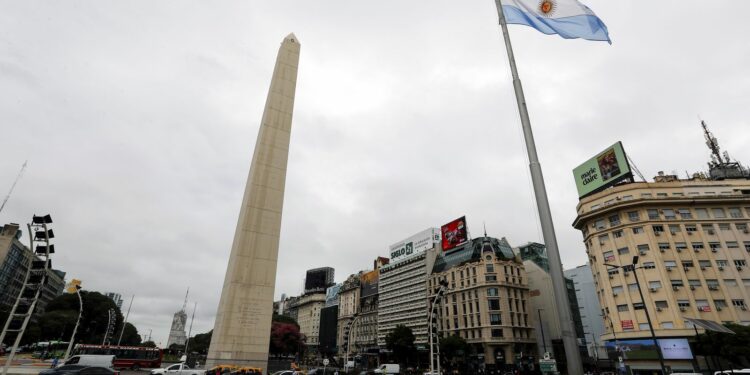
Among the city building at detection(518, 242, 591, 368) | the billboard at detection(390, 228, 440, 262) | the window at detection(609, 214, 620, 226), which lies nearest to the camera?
the window at detection(609, 214, 620, 226)

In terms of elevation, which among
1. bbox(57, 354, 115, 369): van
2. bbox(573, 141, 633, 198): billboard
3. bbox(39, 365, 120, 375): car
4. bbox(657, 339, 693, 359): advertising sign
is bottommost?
bbox(39, 365, 120, 375): car

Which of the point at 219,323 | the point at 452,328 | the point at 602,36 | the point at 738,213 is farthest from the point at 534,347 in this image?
the point at 602,36

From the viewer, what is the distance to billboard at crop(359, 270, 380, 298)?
104 metres

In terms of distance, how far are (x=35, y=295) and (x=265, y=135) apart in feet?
53.4

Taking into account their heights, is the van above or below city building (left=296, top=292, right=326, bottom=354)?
below

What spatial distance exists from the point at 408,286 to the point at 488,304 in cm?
2516

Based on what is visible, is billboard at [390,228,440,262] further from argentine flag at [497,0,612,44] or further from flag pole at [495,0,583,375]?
flag pole at [495,0,583,375]

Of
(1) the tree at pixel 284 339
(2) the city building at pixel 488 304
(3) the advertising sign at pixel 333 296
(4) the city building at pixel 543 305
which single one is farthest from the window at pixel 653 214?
(3) the advertising sign at pixel 333 296

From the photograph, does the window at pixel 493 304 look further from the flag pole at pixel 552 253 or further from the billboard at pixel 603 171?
the flag pole at pixel 552 253

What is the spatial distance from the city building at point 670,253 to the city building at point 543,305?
23442mm

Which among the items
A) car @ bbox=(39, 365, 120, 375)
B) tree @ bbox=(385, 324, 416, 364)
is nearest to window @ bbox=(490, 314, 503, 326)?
→ tree @ bbox=(385, 324, 416, 364)

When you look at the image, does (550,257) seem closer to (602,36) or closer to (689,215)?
(602,36)

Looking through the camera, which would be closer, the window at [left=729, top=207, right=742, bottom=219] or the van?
the van

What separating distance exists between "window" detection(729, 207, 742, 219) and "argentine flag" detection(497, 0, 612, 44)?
174 ft
